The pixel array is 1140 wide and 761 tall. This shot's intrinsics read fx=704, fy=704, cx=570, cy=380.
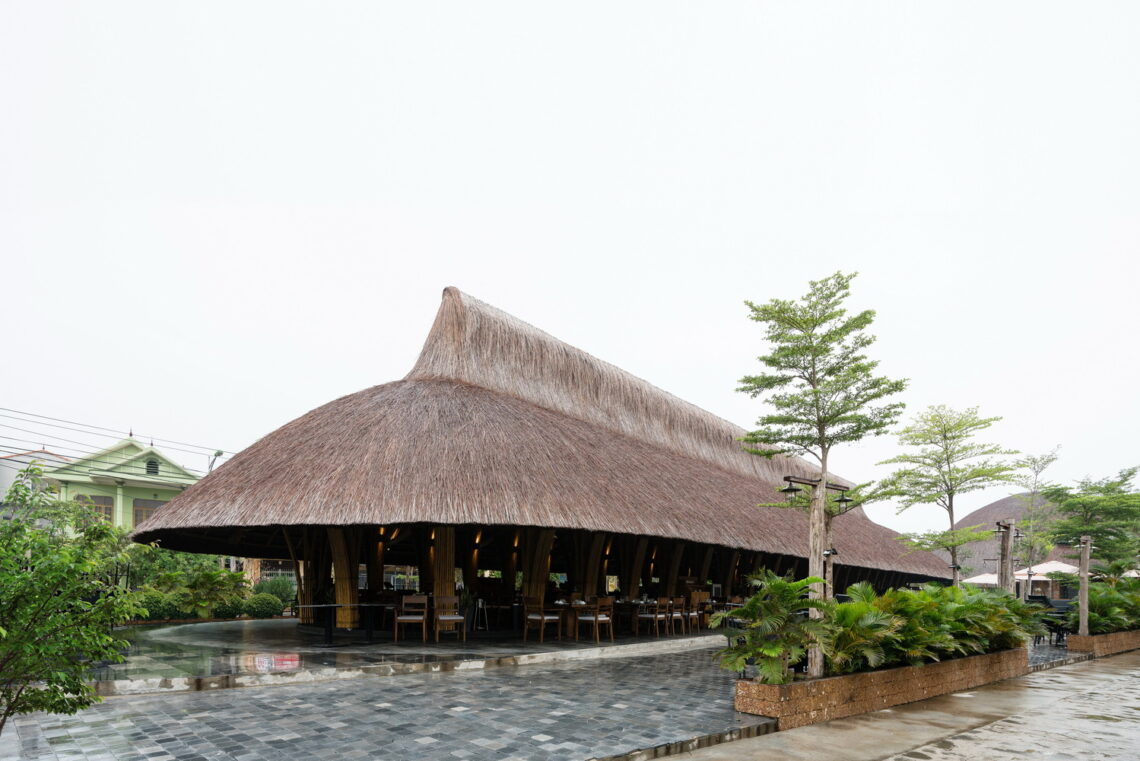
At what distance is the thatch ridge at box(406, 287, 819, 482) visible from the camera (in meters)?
19.1

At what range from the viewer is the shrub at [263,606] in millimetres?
20622

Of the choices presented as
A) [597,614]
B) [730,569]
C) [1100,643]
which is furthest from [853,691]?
[730,569]

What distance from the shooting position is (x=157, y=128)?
2350 cm

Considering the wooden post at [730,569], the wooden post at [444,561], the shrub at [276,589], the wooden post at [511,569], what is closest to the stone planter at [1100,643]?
the wooden post at [730,569]

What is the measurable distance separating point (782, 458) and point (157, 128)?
3096 centimetres

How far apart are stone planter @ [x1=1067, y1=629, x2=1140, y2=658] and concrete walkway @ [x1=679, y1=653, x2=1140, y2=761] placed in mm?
7338

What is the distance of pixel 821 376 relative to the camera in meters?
19.1

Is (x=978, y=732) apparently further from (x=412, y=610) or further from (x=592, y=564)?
(x=592, y=564)

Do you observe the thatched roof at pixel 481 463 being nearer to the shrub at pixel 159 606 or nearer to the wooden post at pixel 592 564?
the shrub at pixel 159 606

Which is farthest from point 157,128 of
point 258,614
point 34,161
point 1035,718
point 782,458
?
point 782,458

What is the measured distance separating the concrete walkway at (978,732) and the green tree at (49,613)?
17.0ft

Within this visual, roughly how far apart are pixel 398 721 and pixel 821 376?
48.6 feet

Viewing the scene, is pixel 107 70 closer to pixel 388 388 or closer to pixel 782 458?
pixel 388 388

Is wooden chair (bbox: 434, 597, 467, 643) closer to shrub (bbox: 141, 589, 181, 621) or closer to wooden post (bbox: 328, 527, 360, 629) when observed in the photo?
wooden post (bbox: 328, 527, 360, 629)
